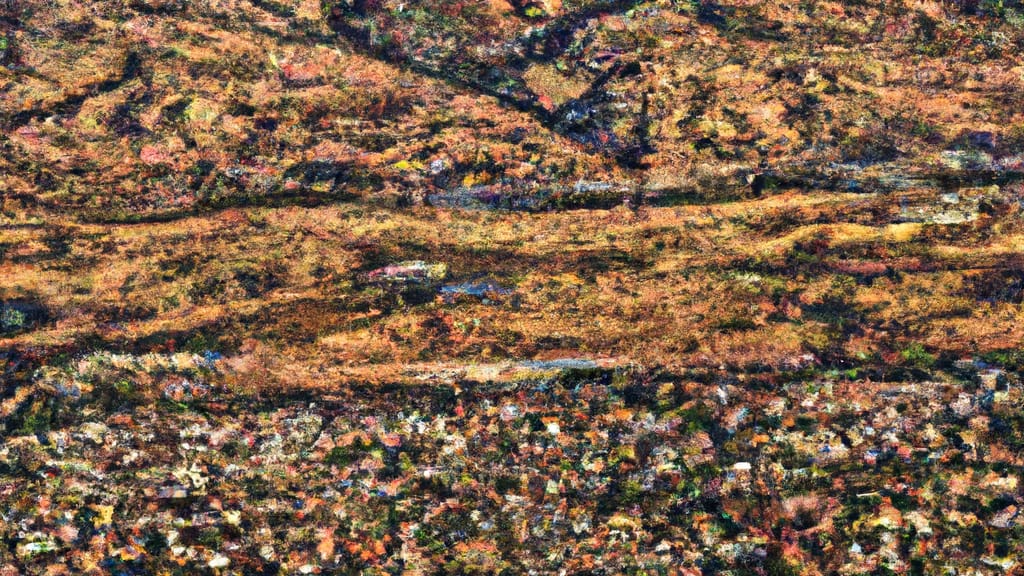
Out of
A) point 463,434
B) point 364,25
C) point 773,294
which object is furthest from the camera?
point 364,25

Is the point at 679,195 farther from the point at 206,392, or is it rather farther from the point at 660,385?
the point at 206,392

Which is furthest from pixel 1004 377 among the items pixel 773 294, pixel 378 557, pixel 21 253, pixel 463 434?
pixel 21 253

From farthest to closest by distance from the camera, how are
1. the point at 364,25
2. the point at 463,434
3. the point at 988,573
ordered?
the point at 364,25
the point at 463,434
the point at 988,573

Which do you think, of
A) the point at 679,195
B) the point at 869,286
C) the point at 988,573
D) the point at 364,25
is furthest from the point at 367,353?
the point at 988,573

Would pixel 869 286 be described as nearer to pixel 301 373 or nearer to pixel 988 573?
pixel 988 573

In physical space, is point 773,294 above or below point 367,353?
above

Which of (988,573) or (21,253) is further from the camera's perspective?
(21,253)

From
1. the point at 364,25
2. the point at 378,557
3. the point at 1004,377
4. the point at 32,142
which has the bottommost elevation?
the point at 378,557
